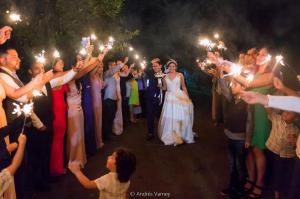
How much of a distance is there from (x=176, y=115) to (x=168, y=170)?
2712 mm

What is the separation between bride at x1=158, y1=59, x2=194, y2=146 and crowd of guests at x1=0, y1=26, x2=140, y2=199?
157 cm

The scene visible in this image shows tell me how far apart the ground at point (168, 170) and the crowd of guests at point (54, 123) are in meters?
0.34

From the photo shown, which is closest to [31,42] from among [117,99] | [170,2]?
[117,99]

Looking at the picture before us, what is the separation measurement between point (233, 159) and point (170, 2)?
62.1ft

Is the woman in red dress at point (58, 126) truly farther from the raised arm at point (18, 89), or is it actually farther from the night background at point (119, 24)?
the raised arm at point (18, 89)

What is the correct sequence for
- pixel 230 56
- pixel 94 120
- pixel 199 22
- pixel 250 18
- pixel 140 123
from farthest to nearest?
pixel 199 22 → pixel 140 123 → pixel 230 56 → pixel 94 120 → pixel 250 18

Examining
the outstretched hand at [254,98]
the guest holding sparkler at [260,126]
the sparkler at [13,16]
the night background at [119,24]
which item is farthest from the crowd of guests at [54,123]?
the guest holding sparkler at [260,126]

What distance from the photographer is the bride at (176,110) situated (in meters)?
10.2

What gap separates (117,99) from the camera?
1131 centimetres

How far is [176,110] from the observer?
10.2 meters

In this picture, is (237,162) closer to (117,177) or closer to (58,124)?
(117,177)

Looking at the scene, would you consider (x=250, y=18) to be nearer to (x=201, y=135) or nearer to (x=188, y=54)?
(x=201, y=135)

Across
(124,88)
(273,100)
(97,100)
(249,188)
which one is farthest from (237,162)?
(124,88)

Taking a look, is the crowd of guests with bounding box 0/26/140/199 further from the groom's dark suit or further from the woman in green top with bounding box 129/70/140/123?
the woman in green top with bounding box 129/70/140/123
